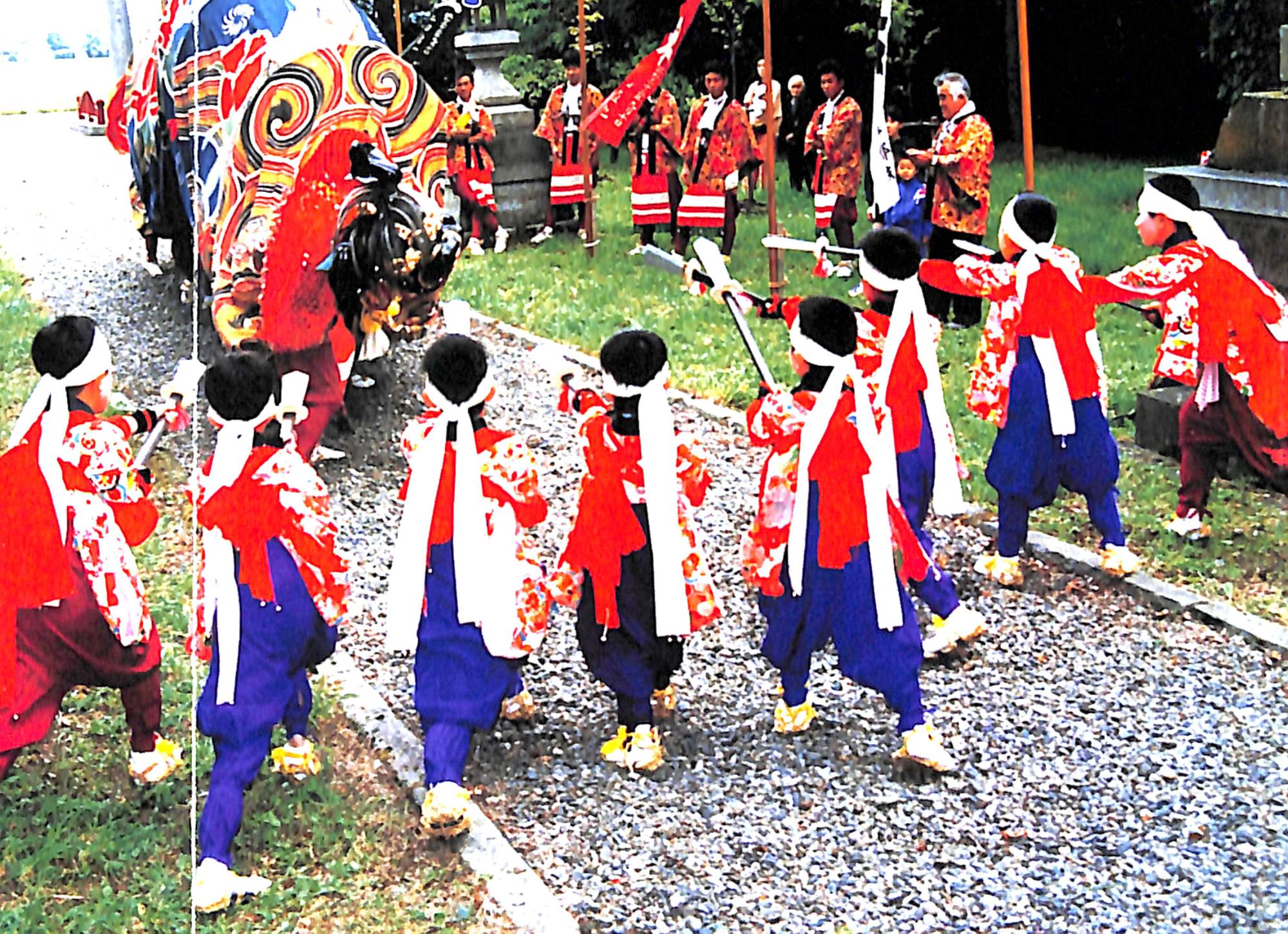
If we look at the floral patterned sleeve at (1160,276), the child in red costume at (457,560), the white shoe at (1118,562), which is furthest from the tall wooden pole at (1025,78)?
the child in red costume at (457,560)

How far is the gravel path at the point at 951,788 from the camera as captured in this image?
390 centimetres

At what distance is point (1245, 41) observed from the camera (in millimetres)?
12742

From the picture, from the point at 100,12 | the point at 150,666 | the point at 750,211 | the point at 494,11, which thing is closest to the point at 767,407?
the point at 150,666

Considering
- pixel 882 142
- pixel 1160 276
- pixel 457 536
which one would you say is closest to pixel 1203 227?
pixel 1160 276

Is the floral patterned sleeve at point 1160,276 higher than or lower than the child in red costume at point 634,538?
higher

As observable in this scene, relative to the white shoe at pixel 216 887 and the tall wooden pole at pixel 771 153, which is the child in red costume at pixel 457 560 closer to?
the white shoe at pixel 216 887

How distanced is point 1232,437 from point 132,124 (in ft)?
25.3

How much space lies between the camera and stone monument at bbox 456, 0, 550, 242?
13.4 meters

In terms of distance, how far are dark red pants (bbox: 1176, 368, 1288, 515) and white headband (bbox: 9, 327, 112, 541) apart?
13.3 feet

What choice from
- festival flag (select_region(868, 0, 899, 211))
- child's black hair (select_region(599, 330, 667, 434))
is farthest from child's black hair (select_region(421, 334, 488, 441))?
festival flag (select_region(868, 0, 899, 211))

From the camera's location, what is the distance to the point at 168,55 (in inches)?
348

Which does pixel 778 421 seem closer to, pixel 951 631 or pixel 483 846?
pixel 951 631

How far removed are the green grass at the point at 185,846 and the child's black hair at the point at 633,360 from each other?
131 centimetres

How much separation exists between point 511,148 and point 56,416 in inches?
377
